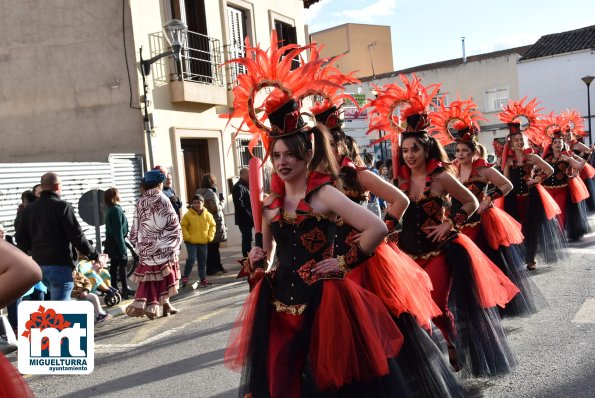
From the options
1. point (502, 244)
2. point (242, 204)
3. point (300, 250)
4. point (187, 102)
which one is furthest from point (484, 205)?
point (187, 102)

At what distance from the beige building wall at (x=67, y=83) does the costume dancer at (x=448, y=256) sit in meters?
9.30

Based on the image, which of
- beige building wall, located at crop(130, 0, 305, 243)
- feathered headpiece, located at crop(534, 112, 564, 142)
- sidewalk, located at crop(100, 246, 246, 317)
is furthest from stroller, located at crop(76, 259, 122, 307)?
feathered headpiece, located at crop(534, 112, 564, 142)

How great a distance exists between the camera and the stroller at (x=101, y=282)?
8766 mm

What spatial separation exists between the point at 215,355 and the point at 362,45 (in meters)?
45.3

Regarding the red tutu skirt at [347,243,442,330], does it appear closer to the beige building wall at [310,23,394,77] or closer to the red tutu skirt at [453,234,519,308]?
the red tutu skirt at [453,234,519,308]

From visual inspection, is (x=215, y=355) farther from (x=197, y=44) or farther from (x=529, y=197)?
(x=197, y=44)

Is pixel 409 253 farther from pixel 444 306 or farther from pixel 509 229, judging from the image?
pixel 509 229

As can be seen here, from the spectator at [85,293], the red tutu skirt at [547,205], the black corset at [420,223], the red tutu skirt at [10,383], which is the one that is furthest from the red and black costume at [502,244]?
the red tutu skirt at [10,383]

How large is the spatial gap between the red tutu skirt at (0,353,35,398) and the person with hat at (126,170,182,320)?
5.40 metres

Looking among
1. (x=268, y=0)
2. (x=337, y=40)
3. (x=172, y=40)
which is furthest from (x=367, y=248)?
(x=337, y=40)

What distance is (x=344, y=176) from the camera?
15.9 ft

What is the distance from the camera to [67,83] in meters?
14.1

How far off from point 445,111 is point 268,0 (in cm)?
1259

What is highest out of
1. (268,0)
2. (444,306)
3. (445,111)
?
(268,0)
